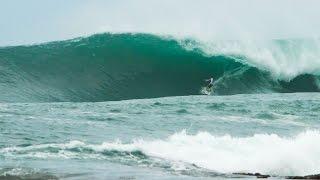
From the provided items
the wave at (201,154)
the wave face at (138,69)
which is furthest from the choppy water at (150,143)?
the wave face at (138,69)

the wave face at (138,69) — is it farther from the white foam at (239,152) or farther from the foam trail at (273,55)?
the white foam at (239,152)

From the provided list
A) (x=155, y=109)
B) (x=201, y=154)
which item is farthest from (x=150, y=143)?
(x=155, y=109)

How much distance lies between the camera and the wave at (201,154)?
13.0 m

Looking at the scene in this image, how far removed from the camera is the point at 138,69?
36.6 metres

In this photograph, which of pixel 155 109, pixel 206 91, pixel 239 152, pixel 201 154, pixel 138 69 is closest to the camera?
pixel 201 154

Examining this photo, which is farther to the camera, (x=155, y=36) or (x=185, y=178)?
(x=155, y=36)

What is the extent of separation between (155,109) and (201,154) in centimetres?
1104

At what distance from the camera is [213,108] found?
1057 inches

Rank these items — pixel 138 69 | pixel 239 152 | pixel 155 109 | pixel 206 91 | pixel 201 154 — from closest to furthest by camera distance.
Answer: pixel 201 154 < pixel 239 152 < pixel 155 109 < pixel 206 91 < pixel 138 69

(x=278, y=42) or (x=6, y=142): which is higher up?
(x=278, y=42)

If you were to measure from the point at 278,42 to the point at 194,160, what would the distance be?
1399 inches

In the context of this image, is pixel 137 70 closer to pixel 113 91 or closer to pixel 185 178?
pixel 113 91

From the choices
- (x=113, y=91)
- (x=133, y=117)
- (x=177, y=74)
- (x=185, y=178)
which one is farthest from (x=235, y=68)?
(x=185, y=178)

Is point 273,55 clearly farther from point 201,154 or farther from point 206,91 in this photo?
point 201,154
